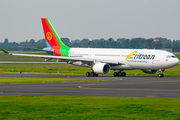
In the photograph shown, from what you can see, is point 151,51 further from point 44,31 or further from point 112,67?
point 44,31

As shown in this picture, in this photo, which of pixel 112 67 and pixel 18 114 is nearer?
pixel 18 114

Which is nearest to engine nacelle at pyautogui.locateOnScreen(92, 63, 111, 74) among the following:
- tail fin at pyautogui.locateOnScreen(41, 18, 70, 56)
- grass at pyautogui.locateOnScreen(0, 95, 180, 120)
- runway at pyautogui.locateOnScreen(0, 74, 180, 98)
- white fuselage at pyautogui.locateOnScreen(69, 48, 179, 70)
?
white fuselage at pyautogui.locateOnScreen(69, 48, 179, 70)

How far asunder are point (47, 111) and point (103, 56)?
39.6 metres

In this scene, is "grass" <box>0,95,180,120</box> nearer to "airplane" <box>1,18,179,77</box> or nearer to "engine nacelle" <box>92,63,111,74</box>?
"airplane" <box>1,18,179,77</box>

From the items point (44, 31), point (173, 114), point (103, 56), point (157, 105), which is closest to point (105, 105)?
point (157, 105)

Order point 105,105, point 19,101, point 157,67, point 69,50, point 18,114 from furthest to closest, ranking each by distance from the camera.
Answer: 1. point 69,50
2. point 157,67
3. point 19,101
4. point 105,105
5. point 18,114

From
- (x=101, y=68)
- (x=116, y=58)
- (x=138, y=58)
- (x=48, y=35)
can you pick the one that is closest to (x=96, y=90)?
(x=101, y=68)

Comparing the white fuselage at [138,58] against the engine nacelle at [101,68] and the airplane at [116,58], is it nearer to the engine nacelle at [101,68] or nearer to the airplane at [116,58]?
the airplane at [116,58]

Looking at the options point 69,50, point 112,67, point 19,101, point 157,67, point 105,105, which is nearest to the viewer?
point 105,105

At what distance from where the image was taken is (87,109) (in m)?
20.9

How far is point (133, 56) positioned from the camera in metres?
54.9

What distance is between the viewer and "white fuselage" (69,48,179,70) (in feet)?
173

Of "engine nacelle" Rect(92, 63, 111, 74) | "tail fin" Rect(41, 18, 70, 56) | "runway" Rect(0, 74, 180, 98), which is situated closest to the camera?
"runway" Rect(0, 74, 180, 98)

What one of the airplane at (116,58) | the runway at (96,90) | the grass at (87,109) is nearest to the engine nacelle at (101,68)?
the airplane at (116,58)
